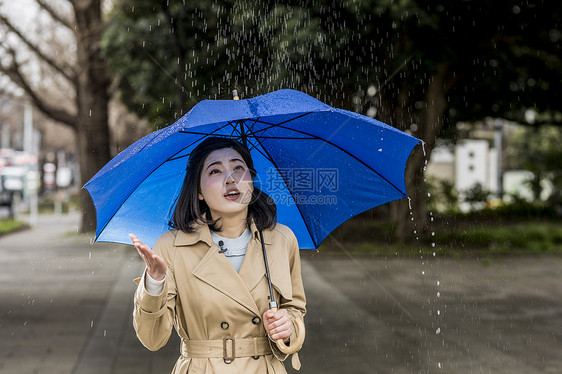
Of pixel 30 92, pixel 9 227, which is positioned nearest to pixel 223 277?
pixel 30 92

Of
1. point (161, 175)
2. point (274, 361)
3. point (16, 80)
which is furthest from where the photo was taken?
point (16, 80)

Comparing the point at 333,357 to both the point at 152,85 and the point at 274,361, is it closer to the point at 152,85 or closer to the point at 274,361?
the point at 274,361

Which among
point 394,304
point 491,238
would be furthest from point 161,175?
point 491,238

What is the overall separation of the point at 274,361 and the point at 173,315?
0.42m

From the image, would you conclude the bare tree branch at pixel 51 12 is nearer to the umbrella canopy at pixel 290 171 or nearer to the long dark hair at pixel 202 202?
the umbrella canopy at pixel 290 171

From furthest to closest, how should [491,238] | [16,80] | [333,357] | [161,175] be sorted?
[16,80]
[491,238]
[333,357]
[161,175]

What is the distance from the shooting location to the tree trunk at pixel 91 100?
20844 millimetres

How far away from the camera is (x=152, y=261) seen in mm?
2188

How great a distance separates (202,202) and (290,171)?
1.87ft

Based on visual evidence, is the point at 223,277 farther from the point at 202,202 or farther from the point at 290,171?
the point at 290,171

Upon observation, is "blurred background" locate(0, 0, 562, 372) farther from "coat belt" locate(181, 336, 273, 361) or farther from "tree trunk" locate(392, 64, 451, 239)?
"coat belt" locate(181, 336, 273, 361)

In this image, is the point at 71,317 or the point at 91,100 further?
the point at 91,100

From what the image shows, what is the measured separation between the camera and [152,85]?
58.7ft

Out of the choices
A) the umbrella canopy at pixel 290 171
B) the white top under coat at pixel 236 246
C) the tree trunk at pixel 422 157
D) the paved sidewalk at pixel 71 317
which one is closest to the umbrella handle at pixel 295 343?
the white top under coat at pixel 236 246
